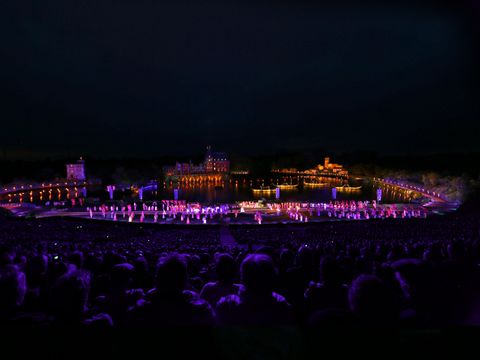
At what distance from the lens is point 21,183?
8538 centimetres

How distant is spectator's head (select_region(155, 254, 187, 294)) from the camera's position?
8.82ft

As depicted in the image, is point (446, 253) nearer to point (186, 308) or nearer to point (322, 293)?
point (322, 293)

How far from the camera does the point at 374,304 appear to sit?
2211 millimetres

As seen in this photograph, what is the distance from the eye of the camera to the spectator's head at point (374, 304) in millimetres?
2197

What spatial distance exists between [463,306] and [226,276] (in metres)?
2.27

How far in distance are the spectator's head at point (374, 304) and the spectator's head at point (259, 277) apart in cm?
74

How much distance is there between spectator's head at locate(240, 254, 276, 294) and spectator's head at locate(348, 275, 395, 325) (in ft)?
2.42

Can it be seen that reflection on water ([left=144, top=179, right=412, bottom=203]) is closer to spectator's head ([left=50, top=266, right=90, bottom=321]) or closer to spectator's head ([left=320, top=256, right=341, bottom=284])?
spectator's head ([left=320, top=256, right=341, bottom=284])

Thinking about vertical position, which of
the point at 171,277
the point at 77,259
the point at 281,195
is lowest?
the point at 77,259

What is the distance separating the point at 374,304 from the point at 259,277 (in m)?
0.93

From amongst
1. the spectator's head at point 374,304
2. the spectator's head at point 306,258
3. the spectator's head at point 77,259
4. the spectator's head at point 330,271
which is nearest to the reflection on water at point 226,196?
the spectator's head at point 77,259

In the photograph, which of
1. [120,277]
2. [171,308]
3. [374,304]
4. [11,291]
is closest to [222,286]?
[171,308]

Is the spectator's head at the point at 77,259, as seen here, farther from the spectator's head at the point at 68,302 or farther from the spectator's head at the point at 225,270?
the spectator's head at the point at 68,302

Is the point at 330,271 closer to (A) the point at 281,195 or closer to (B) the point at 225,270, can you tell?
(B) the point at 225,270
